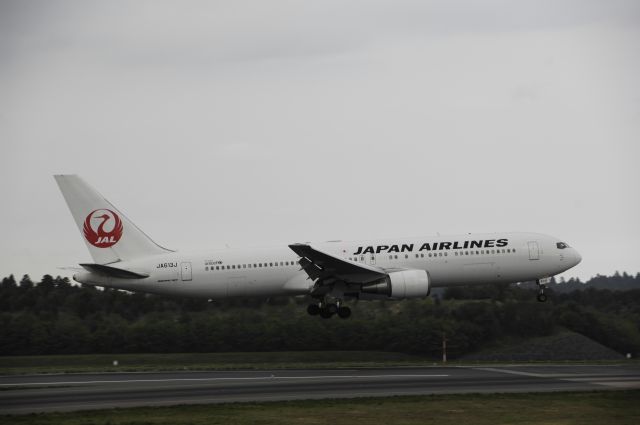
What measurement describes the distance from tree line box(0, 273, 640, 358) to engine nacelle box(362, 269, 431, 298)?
9382mm

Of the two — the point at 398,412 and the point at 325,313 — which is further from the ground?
the point at 325,313

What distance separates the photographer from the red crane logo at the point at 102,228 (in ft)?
166

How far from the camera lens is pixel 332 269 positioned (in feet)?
159

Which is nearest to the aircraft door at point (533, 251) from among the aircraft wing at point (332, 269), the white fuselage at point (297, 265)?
the white fuselage at point (297, 265)

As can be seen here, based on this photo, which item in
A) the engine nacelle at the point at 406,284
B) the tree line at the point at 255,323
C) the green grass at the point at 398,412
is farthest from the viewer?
the tree line at the point at 255,323

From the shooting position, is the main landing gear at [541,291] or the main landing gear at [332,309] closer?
the main landing gear at [332,309]

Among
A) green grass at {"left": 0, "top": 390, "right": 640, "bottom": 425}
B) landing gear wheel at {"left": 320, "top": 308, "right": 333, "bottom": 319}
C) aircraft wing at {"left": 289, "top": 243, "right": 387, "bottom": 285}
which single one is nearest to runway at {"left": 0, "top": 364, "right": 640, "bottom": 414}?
green grass at {"left": 0, "top": 390, "right": 640, "bottom": 425}

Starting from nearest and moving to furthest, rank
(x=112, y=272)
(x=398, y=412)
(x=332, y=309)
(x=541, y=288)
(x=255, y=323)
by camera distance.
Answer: (x=398, y=412) → (x=112, y=272) → (x=332, y=309) → (x=541, y=288) → (x=255, y=323)

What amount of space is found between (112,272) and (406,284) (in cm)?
1557

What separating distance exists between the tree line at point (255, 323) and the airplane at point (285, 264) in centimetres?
349

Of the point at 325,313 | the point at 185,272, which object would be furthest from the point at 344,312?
A: the point at 185,272

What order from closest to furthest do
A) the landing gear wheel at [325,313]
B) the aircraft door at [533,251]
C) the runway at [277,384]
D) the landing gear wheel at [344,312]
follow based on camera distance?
the runway at [277,384], the landing gear wheel at [344,312], the landing gear wheel at [325,313], the aircraft door at [533,251]

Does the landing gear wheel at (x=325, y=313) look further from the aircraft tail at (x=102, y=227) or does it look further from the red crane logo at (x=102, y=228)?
the red crane logo at (x=102, y=228)

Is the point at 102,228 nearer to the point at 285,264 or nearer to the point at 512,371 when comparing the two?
the point at 285,264
